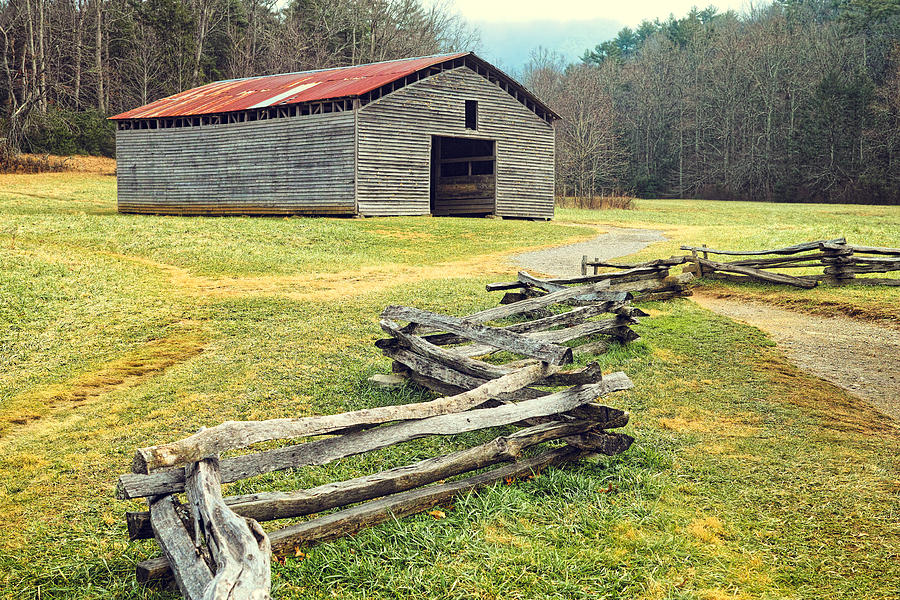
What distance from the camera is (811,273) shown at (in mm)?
16344

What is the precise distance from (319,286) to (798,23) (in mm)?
72384

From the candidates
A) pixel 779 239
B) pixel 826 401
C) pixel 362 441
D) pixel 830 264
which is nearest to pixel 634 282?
pixel 830 264

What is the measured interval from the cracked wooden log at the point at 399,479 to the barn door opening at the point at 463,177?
26.9 metres

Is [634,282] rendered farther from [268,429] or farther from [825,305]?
[268,429]

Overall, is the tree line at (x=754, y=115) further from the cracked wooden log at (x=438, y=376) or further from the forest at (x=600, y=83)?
the cracked wooden log at (x=438, y=376)

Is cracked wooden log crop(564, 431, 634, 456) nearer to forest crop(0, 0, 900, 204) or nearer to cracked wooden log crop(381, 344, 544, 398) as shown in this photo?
cracked wooden log crop(381, 344, 544, 398)

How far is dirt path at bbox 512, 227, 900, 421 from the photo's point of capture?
8334mm

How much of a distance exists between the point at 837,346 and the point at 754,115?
61547mm

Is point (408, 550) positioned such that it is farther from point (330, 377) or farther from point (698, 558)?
point (330, 377)

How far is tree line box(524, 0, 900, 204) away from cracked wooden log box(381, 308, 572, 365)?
50.5m

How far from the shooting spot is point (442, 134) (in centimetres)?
2978

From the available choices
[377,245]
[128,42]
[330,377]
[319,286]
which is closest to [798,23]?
[128,42]

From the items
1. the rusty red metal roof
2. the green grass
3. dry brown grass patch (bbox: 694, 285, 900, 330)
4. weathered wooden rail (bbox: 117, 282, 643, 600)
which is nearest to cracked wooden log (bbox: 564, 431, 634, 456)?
weathered wooden rail (bbox: 117, 282, 643, 600)

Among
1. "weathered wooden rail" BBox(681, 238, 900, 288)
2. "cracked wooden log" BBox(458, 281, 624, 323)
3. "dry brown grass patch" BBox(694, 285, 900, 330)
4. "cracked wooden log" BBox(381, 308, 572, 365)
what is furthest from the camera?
"weathered wooden rail" BBox(681, 238, 900, 288)
